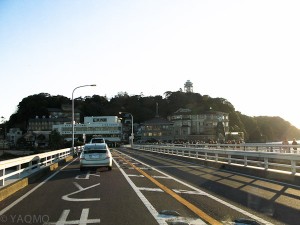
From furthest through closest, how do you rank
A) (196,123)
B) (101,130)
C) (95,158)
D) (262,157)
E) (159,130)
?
1. (101,130)
2. (196,123)
3. (159,130)
4. (95,158)
5. (262,157)

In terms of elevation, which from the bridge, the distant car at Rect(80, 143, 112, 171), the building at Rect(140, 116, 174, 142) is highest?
the building at Rect(140, 116, 174, 142)

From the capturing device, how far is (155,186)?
44.5 ft

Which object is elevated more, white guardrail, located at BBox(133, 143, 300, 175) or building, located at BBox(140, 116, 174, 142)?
building, located at BBox(140, 116, 174, 142)

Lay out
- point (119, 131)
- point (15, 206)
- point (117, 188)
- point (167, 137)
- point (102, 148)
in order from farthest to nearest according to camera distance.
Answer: point (119, 131), point (167, 137), point (102, 148), point (117, 188), point (15, 206)

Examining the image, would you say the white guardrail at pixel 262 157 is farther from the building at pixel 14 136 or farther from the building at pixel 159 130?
the building at pixel 14 136

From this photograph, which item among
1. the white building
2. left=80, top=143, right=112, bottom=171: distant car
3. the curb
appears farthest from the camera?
the white building

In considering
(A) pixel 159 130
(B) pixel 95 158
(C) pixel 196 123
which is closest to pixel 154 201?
(B) pixel 95 158

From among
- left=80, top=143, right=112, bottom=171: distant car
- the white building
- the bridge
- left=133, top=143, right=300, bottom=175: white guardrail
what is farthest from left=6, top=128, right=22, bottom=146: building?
the bridge

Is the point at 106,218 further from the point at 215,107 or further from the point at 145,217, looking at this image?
the point at 215,107

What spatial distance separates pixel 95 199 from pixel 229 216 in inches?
162

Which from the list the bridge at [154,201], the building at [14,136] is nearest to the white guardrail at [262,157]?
the bridge at [154,201]

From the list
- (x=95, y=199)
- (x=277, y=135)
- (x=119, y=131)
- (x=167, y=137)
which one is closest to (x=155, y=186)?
(x=95, y=199)

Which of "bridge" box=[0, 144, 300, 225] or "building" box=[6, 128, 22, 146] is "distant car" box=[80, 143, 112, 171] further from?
"building" box=[6, 128, 22, 146]

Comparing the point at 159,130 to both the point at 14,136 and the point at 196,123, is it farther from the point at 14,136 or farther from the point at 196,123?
the point at 14,136
